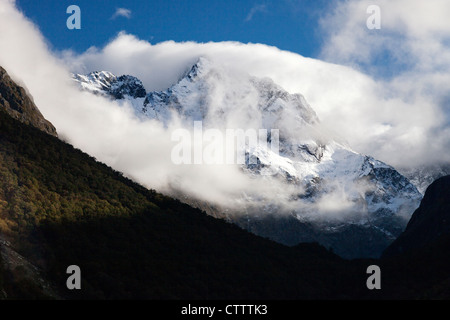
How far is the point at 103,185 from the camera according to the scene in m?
183

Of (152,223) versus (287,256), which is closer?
(152,223)

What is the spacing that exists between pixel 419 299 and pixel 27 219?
92.3 metres

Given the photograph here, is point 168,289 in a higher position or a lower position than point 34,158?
lower

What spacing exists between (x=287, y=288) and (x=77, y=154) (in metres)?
82.2
